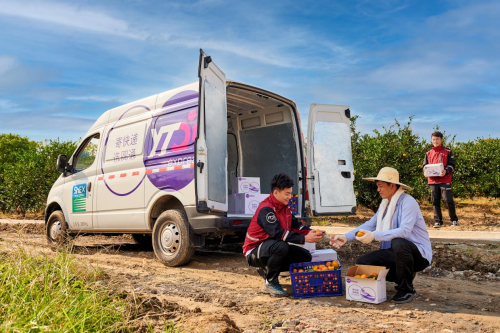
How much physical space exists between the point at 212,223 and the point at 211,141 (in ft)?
3.59

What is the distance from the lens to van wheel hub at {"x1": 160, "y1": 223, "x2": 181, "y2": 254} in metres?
6.48

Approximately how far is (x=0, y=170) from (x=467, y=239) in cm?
1974

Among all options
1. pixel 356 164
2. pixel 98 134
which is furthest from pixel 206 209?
pixel 356 164

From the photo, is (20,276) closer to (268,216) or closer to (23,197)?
(268,216)

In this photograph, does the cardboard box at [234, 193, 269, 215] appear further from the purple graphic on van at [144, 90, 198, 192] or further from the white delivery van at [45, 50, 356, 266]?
the purple graphic on van at [144, 90, 198, 192]

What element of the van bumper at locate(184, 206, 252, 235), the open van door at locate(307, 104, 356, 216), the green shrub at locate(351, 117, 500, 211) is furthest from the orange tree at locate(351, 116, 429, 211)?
the van bumper at locate(184, 206, 252, 235)

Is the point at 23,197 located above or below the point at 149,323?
above

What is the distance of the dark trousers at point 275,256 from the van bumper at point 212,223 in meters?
1.04

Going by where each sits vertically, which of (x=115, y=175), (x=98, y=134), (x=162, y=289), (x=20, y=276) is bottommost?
(x=162, y=289)

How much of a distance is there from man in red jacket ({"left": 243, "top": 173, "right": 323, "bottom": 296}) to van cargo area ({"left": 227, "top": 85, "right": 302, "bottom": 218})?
223 cm

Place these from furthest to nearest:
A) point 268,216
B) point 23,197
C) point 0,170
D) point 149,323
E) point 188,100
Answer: point 0,170, point 23,197, point 188,100, point 268,216, point 149,323

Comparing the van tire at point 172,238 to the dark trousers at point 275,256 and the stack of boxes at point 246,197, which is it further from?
the dark trousers at point 275,256

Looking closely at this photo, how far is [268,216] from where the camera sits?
4.93 m

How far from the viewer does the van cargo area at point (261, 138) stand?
7.51 m
